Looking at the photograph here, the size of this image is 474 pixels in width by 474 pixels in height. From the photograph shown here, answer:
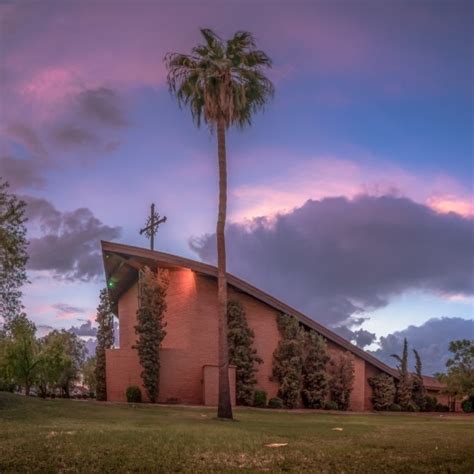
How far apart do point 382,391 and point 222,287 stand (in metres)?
24.8

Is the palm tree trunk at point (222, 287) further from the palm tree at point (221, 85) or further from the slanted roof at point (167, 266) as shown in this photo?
the slanted roof at point (167, 266)

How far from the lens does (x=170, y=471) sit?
398 inches

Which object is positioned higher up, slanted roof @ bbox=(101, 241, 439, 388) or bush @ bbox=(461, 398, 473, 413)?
slanted roof @ bbox=(101, 241, 439, 388)

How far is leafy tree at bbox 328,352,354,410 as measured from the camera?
41125 mm

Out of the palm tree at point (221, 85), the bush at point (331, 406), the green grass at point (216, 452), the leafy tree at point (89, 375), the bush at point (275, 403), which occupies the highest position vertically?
the palm tree at point (221, 85)

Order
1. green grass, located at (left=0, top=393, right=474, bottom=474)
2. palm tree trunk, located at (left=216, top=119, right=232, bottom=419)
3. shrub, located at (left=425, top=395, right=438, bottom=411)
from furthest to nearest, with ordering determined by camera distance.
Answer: shrub, located at (left=425, top=395, right=438, bottom=411) → palm tree trunk, located at (left=216, top=119, right=232, bottom=419) → green grass, located at (left=0, top=393, right=474, bottom=474)

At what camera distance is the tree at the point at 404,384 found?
147ft

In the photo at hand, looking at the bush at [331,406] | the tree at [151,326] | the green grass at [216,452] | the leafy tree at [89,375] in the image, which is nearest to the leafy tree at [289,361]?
the bush at [331,406]

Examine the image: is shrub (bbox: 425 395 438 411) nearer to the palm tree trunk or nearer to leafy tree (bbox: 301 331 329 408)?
leafy tree (bbox: 301 331 329 408)

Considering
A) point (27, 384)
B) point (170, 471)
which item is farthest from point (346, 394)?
point (170, 471)

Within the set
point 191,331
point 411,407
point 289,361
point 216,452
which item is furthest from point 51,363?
point 411,407

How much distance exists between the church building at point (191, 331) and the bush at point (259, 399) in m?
1.51

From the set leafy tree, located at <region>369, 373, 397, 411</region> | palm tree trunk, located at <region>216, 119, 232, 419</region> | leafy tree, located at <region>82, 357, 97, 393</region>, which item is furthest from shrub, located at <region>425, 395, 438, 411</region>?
palm tree trunk, located at <region>216, 119, 232, 419</region>

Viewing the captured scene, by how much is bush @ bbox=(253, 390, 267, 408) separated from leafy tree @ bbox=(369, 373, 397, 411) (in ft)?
36.9
